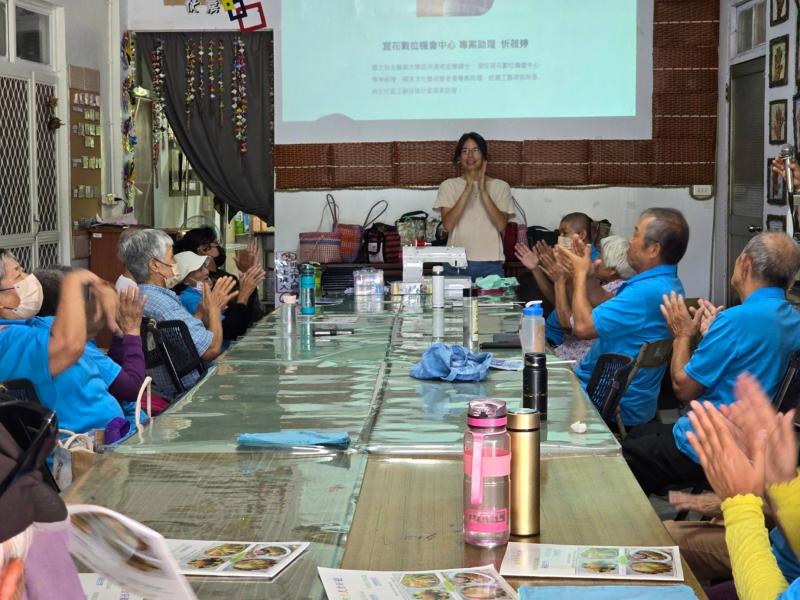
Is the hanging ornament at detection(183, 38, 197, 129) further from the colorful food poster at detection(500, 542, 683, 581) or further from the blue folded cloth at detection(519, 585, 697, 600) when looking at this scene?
the blue folded cloth at detection(519, 585, 697, 600)

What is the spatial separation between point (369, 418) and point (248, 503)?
0.81 metres

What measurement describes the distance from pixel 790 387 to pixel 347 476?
1.85 metres

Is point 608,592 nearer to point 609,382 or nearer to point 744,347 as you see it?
point 744,347

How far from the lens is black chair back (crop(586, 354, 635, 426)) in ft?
13.5

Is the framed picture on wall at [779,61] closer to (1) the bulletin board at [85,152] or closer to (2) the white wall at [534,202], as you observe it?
(2) the white wall at [534,202]

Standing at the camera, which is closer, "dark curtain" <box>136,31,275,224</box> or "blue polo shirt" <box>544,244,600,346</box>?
"blue polo shirt" <box>544,244,600,346</box>

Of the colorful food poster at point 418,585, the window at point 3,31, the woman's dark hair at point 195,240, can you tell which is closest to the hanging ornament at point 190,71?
A: the window at point 3,31

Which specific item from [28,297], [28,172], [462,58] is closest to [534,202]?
[462,58]

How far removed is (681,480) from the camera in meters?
3.75

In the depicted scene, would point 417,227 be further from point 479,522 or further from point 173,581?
point 173,581

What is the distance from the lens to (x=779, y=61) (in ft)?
24.0

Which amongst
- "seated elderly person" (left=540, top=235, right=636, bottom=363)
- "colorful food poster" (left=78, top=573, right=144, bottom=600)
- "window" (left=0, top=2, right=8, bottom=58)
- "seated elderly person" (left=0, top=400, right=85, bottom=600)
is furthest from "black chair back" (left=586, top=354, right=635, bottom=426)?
"window" (left=0, top=2, right=8, bottom=58)

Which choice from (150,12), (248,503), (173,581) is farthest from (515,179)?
(173,581)

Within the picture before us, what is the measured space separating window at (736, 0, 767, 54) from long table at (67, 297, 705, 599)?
15.8 ft
